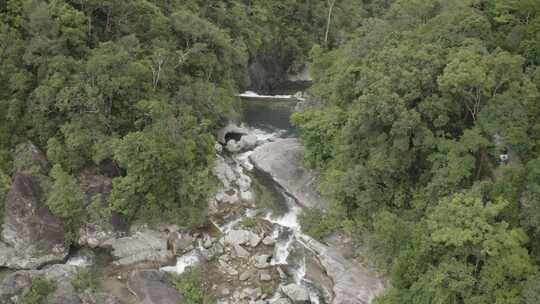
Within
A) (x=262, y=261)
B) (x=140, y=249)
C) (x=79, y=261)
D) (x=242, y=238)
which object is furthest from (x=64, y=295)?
(x=262, y=261)

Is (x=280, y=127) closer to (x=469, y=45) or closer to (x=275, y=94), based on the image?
(x=275, y=94)

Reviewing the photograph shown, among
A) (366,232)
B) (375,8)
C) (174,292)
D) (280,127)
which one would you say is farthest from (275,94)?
(174,292)

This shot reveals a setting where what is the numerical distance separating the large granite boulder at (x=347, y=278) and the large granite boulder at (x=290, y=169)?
13.4 feet

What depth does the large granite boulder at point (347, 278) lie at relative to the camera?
22531mm

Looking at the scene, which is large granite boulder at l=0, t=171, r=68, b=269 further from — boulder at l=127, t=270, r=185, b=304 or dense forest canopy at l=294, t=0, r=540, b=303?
dense forest canopy at l=294, t=0, r=540, b=303

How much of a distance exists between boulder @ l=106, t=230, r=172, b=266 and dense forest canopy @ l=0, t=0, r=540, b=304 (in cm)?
130

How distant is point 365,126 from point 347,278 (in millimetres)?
7821

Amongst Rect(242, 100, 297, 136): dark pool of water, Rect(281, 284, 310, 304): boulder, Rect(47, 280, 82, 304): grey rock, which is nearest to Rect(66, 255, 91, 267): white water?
Rect(47, 280, 82, 304): grey rock

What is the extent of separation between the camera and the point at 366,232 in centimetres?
2552

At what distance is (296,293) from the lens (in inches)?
899

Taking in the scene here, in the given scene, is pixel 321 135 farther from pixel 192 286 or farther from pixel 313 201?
pixel 192 286

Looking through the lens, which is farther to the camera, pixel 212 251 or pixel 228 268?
pixel 212 251

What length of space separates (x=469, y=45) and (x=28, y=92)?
24.3 meters

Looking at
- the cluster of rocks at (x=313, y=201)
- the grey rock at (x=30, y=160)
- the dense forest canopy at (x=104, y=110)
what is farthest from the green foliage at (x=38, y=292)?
the cluster of rocks at (x=313, y=201)
